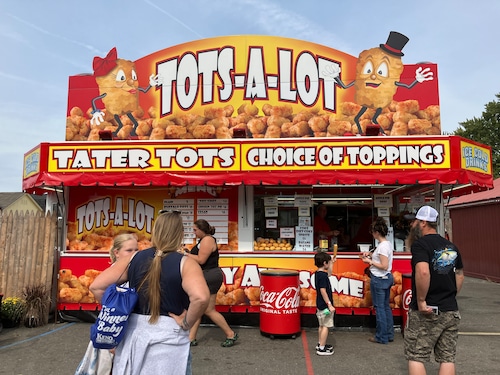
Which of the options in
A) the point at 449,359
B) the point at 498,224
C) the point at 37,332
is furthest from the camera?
the point at 498,224

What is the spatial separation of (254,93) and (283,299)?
14.2 feet

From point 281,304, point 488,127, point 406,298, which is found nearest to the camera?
point 281,304

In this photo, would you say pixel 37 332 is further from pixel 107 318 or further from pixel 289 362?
pixel 107 318

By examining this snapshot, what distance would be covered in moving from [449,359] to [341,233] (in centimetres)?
428

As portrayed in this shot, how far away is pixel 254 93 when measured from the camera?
8.70m

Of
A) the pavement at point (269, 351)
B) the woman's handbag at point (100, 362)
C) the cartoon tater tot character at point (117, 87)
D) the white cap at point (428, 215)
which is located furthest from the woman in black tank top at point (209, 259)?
the cartoon tater tot character at point (117, 87)

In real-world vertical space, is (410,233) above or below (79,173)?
below

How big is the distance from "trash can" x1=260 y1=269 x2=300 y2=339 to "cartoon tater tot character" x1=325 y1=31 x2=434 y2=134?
363 cm

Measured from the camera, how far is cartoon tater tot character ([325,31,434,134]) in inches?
335

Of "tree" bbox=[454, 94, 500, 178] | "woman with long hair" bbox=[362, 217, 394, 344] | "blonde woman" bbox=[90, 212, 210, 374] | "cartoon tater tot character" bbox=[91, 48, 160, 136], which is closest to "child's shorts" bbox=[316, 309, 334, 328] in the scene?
"woman with long hair" bbox=[362, 217, 394, 344]

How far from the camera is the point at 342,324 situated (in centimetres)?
732

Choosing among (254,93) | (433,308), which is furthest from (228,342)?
(254,93)

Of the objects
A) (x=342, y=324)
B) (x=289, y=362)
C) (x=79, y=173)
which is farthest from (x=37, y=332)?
(x=342, y=324)

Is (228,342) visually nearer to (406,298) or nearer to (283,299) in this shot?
(283,299)
